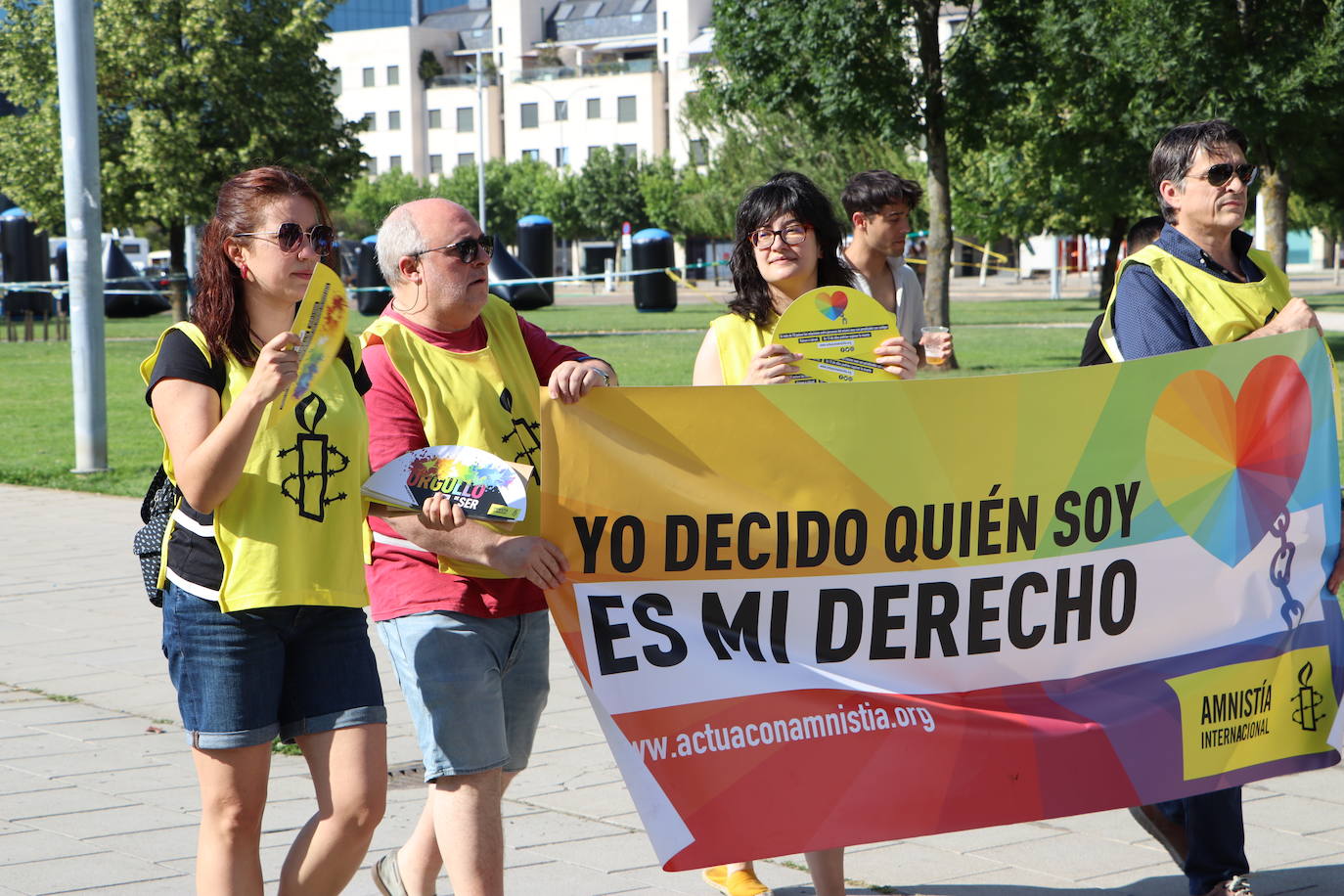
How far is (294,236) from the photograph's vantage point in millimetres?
3436

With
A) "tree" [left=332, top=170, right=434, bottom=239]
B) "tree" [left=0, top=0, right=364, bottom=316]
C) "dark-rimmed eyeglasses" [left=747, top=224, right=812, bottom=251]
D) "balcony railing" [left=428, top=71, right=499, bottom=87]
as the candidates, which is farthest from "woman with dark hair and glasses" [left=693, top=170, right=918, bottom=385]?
"balcony railing" [left=428, top=71, right=499, bottom=87]

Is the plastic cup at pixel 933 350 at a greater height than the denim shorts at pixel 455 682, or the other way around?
the plastic cup at pixel 933 350

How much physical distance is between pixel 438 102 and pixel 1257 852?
118 m

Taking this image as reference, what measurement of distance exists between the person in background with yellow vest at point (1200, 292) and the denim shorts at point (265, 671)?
215 cm

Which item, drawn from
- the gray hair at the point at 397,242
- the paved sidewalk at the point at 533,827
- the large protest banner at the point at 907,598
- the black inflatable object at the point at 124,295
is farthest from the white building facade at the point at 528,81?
the gray hair at the point at 397,242

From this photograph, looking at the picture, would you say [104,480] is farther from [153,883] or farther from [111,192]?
[111,192]

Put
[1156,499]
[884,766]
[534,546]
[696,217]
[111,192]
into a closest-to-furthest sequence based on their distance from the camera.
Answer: [534,546] → [884,766] → [1156,499] → [111,192] → [696,217]

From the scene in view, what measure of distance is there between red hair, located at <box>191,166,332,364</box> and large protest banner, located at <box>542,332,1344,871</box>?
2.29 feet

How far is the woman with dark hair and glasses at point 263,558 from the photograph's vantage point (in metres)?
3.35

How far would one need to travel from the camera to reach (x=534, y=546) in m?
3.56

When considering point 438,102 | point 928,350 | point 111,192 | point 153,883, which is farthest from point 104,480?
point 438,102

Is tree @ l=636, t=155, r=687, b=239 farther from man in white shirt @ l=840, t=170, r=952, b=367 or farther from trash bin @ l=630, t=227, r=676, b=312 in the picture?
man in white shirt @ l=840, t=170, r=952, b=367

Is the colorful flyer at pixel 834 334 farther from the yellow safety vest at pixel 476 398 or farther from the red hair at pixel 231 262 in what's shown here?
the red hair at pixel 231 262

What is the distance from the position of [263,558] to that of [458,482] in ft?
1.38
